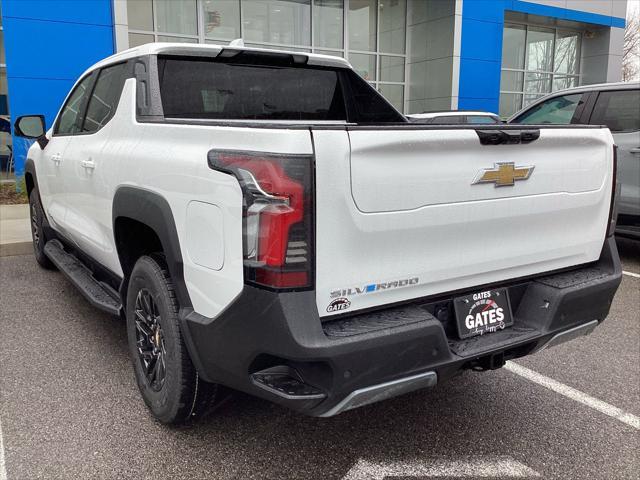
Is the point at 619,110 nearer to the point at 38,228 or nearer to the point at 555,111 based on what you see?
the point at 555,111

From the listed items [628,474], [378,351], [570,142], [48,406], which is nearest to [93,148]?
[48,406]

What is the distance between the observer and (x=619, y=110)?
636cm

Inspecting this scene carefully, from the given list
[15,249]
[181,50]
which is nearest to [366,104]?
[181,50]

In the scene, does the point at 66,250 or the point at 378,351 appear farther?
the point at 66,250

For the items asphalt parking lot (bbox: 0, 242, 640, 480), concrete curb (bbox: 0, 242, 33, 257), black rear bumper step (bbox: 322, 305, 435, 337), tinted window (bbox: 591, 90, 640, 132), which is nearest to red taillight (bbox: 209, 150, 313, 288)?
black rear bumper step (bbox: 322, 305, 435, 337)

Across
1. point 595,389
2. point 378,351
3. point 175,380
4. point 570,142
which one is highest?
point 570,142

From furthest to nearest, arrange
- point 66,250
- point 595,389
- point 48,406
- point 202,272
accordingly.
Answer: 1. point 66,250
2. point 595,389
3. point 48,406
4. point 202,272

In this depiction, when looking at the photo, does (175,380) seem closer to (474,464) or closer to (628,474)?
(474,464)

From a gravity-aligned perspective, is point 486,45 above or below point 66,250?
above

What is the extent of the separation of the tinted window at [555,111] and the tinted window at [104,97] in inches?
205

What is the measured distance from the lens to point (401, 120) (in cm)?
431

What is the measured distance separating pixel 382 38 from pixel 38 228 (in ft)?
45.1

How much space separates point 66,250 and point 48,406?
2.06 m

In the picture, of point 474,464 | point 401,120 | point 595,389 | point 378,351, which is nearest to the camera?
point 378,351
